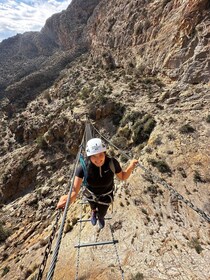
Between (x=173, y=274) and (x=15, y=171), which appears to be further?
(x=15, y=171)

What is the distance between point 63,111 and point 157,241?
Answer: 22029 millimetres

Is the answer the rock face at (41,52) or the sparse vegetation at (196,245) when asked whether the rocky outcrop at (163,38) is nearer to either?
the sparse vegetation at (196,245)

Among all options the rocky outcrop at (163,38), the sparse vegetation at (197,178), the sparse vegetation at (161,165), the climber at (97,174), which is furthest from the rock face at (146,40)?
the climber at (97,174)

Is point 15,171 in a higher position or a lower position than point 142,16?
lower

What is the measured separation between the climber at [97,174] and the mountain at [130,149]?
113cm

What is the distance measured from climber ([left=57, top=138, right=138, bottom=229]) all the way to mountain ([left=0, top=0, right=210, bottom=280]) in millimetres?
1133

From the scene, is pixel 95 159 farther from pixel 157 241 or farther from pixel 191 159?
pixel 191 159

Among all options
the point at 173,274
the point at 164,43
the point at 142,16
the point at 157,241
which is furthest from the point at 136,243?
the point at 142,16

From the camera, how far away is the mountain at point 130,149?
955 cm

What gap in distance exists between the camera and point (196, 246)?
30.7 ft

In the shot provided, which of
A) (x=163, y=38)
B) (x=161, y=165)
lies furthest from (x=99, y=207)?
(x=163, y=38)

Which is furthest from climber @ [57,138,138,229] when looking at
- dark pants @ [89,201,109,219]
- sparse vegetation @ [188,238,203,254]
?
sparse vegetation @ [188,238,203,254]

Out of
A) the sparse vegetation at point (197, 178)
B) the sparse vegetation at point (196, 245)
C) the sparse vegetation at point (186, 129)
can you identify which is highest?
the sparse vegetation at point (186, 129)

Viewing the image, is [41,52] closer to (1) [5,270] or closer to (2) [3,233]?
(2) [3,233]
